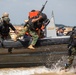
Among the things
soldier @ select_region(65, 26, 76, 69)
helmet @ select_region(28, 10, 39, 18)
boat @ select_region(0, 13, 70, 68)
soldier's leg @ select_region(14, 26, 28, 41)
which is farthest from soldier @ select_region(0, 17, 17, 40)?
soldier @ select_region(65, 26, 76, 69)

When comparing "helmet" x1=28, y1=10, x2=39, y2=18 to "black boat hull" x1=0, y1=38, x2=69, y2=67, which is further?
"helmet" x1=28, y1=10, x2=39, y2=18

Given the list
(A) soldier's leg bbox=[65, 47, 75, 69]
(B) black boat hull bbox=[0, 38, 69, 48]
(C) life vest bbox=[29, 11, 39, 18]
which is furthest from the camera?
(C) life vest bbox=[29, 11, 39, 18]

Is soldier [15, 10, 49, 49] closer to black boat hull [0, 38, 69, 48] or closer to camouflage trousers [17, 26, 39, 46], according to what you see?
camouflage trousers [17, 26, 39, 46]

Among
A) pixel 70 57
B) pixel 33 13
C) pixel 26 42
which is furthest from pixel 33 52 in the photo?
pixel 33 13

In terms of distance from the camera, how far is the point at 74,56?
12.3 meters

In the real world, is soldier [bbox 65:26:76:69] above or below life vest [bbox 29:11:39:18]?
below

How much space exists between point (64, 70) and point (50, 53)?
717mm

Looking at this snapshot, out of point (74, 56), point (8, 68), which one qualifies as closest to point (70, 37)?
point (74, 56)

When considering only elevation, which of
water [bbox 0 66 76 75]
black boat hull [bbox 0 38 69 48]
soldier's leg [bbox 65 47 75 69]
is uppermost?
black boat hull [bbox 0 38 69 48]

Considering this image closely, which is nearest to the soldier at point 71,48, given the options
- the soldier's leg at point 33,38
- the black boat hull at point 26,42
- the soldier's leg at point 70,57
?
the soldier's leg at point 70,57

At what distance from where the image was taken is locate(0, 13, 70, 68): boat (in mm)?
12641

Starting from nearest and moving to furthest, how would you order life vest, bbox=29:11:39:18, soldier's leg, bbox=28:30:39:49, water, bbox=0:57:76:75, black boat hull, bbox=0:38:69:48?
water, bbox=0:57:76:75 < soldier's leg, bbox=28:30:39:49 < black boat hull, bbox=0:38:69:48 < life vest, bbox=29:11:39:18

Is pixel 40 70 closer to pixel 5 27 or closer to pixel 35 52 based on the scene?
pixel 35 52

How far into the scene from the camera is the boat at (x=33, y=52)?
498 inches
